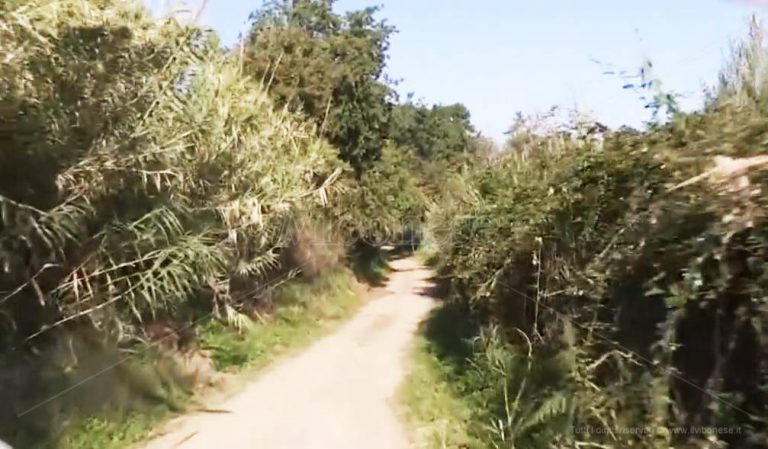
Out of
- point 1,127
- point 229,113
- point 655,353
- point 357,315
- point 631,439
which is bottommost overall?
point 357,315

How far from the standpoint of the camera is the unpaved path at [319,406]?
900 centimetres

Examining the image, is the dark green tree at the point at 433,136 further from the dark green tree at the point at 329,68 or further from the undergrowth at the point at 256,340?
the undergrowth at the point at 256,340

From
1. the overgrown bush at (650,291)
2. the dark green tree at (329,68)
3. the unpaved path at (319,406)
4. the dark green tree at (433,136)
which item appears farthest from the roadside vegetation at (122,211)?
the dark green tree at (433,136)

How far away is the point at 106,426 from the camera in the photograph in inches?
340

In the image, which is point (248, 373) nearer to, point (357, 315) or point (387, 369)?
point (387, 369)

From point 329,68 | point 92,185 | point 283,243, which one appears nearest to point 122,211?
point 92,185

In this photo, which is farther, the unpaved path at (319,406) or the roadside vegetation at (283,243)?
the unpaved path at (319,406)

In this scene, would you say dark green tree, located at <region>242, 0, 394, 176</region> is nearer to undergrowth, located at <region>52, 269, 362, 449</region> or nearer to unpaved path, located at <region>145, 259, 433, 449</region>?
undergrowth, located at <region>52, 269, 362, 449</region>

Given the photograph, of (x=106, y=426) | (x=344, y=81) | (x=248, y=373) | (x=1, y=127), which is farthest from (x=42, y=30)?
(x=344, y=81)

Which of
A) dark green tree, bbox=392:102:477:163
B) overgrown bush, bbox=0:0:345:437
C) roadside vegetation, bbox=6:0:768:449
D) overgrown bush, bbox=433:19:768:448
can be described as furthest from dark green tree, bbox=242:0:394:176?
dark green tree, bbox=392:102:477:163

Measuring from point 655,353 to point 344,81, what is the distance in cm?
2035

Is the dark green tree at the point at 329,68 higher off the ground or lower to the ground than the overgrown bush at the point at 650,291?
higher

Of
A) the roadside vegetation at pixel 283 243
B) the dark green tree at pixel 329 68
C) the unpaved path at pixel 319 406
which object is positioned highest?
the dark green tree at pixel 329 68

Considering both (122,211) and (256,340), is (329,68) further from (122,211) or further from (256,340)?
(122,211)
